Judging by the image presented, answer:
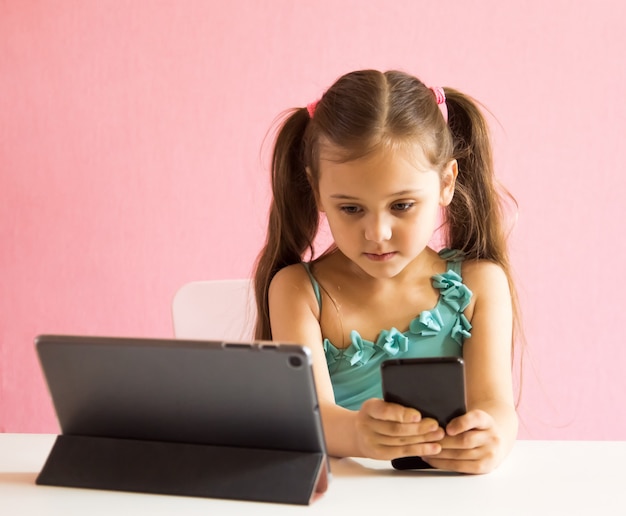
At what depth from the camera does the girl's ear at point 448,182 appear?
1.23 metres

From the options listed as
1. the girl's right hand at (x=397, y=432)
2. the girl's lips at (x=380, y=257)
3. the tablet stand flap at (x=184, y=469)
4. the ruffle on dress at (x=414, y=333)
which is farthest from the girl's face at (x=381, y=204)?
the tablet stand flap at (x=184, y=469)

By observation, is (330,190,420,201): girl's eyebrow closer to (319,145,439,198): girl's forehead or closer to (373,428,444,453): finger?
(319,145,439,198): girl's forehead

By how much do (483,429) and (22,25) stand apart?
5.62 ft

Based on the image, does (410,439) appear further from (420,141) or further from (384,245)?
(420,141)

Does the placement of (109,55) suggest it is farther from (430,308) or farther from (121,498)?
(121,498)

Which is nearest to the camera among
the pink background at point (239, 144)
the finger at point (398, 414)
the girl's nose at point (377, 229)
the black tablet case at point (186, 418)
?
the black tablet case at point (186, 418)

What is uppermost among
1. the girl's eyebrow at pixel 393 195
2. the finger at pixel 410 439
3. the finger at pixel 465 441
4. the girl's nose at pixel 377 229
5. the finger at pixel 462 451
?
the girl's eyebrow at pixel 393 195

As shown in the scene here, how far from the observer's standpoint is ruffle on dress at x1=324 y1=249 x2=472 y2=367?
1.26 metres

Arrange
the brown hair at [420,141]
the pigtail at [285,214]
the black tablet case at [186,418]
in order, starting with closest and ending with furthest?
the black tablet case at [186,418] < the brown hair at [420,141] < the pigtail at [285,214]

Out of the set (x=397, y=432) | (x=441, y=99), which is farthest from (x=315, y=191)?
(x=397, y=432)

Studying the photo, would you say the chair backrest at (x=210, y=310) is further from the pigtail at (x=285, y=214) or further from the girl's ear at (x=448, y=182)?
the girl's ear at (x=448, y=182)

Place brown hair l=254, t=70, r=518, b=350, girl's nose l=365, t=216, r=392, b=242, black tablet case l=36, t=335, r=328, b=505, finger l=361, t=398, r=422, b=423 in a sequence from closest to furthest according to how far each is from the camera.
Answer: black tablet case l=36, t=335, r=328, b=505
finger l=361, t=398, r=422, b=423
girl's nose l=365, t=216, r=392, b=242
brown hair l=254, t=70, r=518, b=350

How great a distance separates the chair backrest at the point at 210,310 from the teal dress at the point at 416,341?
0.66 ft

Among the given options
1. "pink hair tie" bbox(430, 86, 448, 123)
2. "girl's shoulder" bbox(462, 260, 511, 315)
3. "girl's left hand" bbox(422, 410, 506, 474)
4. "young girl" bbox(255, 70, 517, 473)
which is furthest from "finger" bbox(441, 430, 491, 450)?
"pink hair tie" bbox(430, 86, 448, 123)
